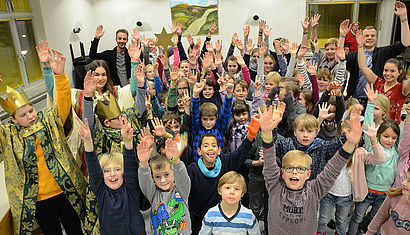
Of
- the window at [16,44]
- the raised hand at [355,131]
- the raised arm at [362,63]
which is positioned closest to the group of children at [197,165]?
the raised hand at [355,131]

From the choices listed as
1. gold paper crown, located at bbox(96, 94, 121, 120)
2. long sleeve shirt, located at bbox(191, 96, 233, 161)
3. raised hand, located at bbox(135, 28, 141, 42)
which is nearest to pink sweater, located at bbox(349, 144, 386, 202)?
long sleeve shirt, located at bbox(191, 96, 233, 161)

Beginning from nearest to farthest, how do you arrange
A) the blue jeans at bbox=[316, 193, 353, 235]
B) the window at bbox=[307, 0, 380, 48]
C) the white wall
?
the blue jeans at bbox=[316, 193, 353, 235] < the white wall < the window at bbox=[307, 0, 380, 48]

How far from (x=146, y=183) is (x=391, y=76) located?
2442 mm

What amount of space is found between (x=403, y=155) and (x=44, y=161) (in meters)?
2.49

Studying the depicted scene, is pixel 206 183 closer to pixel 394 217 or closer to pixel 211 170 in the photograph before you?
pixel 211 170

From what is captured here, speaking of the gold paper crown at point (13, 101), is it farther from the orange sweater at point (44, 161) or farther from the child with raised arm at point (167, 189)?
the child with raised arm at point (167, 189)

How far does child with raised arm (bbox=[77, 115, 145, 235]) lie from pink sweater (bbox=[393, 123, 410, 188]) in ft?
5.90

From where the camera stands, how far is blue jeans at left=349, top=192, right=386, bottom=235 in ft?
7.41

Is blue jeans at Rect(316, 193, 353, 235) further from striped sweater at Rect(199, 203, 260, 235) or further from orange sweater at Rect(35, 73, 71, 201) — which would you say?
orange sweater at Rect(35, 73, 71, 201)

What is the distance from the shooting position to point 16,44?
4457 millimetres

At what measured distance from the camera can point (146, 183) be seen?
1.92 meters

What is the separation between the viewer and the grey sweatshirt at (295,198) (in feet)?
5.86

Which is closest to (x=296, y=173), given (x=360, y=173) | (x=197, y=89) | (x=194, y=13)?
(x=360, y=173)

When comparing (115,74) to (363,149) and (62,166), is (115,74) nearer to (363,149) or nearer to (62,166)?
(62,166)
